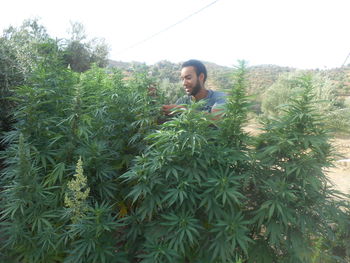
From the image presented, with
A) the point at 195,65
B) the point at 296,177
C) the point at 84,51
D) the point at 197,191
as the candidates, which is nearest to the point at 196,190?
the point at 197,191

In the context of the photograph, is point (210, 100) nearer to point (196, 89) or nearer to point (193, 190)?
point (196, 89)

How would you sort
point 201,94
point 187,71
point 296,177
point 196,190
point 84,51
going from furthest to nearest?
1. point 84,51
2. point 201,94
3. point 187,71
4. point 196,190
5. point 296,177

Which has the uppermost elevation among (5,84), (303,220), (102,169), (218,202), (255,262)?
(5,84)

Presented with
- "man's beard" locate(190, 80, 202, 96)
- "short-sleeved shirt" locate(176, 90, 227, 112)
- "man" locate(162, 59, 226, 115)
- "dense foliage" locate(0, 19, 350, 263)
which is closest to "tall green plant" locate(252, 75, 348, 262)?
"dense foliage" locate(0, 19, 350, 263)

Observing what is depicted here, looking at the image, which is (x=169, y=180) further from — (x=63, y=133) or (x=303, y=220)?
(x=63, y=133)

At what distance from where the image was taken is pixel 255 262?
1741mm

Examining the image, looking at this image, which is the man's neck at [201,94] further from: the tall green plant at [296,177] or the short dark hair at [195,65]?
the tall green plant at [296,177]

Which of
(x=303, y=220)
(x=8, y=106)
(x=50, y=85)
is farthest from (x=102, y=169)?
(x=8, y=106)

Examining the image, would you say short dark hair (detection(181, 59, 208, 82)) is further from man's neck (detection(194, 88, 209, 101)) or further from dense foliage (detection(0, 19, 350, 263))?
dense foliage (detection(0, 19, 350, 263))

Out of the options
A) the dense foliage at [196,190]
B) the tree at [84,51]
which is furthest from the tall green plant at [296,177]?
the tree at [84,51]

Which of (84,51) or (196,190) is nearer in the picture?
(196,190)

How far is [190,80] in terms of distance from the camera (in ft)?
9.05

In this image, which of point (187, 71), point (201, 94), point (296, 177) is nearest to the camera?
point (296, 177)

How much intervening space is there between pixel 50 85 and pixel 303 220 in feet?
7.63
